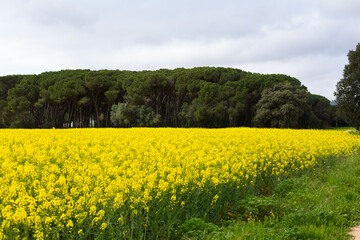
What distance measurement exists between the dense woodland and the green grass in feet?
99.0

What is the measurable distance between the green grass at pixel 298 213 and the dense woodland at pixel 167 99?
30.2m

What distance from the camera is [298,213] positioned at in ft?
18.7

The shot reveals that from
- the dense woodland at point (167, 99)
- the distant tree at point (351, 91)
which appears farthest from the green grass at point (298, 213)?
the dense woodland at point (167, 99)

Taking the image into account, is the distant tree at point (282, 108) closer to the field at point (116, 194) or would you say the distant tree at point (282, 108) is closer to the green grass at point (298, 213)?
the green grass at point (298, 213)

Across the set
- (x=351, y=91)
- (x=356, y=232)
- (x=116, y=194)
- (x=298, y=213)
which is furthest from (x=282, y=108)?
(x=116, y=194)

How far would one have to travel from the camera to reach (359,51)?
1359 inches

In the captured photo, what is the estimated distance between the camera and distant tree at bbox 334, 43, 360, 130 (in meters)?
33.6

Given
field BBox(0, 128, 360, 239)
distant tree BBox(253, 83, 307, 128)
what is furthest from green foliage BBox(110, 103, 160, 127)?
field BBox(0, 128, 360, 239)

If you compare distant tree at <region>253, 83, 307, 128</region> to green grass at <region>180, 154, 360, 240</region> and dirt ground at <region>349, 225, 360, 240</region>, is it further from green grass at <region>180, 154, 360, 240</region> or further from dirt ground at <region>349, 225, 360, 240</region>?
dirt ground at <region>349, 225, 360, 240</region>

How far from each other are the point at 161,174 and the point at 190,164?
3.63 feet

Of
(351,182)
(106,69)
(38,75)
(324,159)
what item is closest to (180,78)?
(106,69)

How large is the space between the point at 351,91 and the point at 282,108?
7.51 m

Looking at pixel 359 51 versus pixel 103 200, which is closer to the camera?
pixel 103 200

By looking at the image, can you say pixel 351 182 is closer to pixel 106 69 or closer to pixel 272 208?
pixel 272 208
